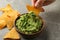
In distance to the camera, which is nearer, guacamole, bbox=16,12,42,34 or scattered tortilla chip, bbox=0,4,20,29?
guacamole, bbox=16,12,42,34

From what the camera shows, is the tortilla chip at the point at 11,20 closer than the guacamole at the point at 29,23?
No

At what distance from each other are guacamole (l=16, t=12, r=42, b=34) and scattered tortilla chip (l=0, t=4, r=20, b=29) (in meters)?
0.06

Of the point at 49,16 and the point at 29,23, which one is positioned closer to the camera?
the point at 29,23

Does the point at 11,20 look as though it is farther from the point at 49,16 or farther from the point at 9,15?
the point at 49,16

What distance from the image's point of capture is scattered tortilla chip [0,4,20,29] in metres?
0.84

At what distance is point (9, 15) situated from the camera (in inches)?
34.0

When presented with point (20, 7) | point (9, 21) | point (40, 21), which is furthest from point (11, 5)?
point (40, 21)

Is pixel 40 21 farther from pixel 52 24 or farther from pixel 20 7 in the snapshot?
pixel 20 7

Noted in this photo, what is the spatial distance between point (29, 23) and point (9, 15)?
0.52 feet

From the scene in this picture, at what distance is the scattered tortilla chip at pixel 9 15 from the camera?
84 cm

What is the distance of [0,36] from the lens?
805mm

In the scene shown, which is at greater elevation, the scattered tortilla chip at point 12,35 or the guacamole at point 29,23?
the guacamole at point 29,23

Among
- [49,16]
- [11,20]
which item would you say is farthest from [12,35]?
[49,16]

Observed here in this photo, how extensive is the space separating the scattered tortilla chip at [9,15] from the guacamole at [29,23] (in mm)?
62
